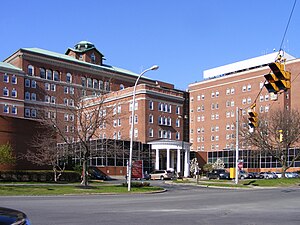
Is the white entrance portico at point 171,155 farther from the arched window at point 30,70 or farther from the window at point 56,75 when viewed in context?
the arched window at point 30,70

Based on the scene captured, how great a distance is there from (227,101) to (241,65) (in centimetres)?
1099

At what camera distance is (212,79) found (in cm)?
11738

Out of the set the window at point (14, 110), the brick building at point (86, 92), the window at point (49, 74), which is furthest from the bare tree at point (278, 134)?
the window at point (49, 74)

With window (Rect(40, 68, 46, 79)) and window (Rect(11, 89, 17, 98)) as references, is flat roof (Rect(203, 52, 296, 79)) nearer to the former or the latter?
window (Rect(40, 68, 46, 79))

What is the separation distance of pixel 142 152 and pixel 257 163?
30.7 metres

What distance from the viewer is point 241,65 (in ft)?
379

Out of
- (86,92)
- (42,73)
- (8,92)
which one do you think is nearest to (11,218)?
(86,92)

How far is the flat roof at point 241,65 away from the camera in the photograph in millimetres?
109250

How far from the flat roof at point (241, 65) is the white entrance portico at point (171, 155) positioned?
38.2 metres

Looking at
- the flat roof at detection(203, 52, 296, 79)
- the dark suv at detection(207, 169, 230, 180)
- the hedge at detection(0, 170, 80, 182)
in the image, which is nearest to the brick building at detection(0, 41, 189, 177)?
the dark suv at detection(207, 169, 230, 180)

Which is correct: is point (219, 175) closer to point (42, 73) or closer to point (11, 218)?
point (42, 73)

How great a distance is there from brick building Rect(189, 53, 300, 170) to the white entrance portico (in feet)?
52.3

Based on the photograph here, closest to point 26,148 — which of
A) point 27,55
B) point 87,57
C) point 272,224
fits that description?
point 272,224

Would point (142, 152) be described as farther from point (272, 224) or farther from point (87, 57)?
point (272, 224)
